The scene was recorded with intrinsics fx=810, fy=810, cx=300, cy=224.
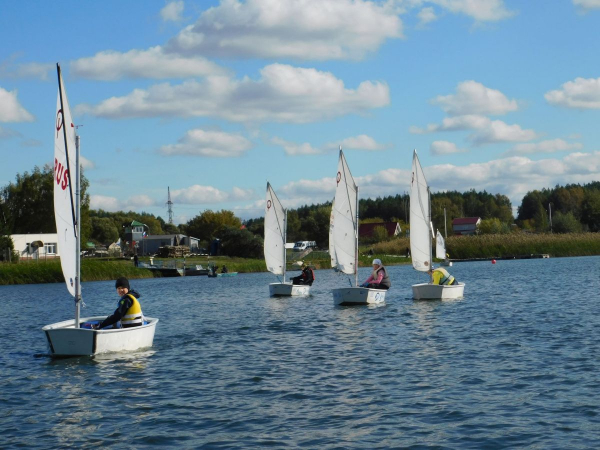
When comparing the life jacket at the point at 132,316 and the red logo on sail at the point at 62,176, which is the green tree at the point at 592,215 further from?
the red logo on sail at the point at 62,176

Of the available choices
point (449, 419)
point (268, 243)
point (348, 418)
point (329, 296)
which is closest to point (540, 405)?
point (449, 419)

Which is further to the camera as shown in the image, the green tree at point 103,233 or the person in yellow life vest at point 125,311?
the green tree at point 103,233

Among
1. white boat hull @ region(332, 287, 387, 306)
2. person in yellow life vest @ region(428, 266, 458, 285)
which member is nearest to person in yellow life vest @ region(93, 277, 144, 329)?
white boat hull @ region(332, 287, 387, 306)

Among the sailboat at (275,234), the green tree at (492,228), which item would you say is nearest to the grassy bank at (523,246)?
the green tree at (492,228)

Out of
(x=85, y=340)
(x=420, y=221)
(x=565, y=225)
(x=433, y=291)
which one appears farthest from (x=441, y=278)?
(x=565, y=225)

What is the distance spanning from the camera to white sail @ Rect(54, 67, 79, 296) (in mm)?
19781

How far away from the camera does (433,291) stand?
38656 millimetres

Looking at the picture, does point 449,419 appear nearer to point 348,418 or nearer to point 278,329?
point 348,418

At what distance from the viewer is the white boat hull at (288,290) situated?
46250 millimetres

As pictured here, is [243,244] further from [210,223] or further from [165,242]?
[210,223]

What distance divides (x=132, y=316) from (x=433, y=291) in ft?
65.3

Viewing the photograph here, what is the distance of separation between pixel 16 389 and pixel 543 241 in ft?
342

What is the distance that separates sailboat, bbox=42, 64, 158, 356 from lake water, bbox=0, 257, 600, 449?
498 mm

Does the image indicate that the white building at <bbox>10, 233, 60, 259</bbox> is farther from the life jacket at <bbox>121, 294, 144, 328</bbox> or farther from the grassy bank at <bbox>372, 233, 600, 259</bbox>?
the life jacket at <bbox>121, 294, 144, 328</bbox>
